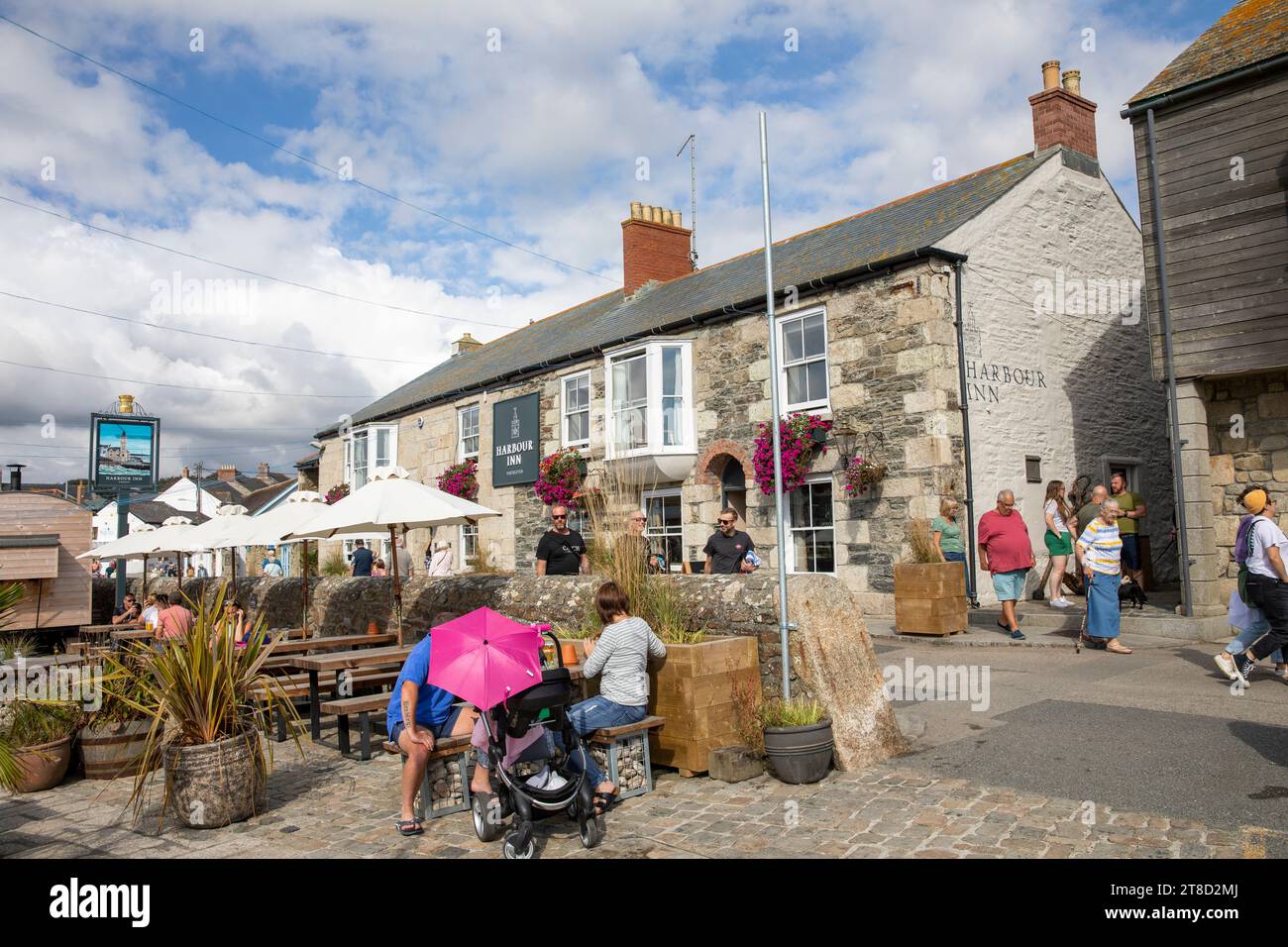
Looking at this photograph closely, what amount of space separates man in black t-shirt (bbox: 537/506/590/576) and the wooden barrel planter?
380 centimetres

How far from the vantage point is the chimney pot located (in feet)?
50.7

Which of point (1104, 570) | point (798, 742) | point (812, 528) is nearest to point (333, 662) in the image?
point (798, 742)

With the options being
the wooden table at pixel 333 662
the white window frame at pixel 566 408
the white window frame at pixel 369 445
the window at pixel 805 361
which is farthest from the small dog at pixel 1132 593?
the white window frame at pixel 369 445

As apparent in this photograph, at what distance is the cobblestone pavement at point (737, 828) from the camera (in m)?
4.45

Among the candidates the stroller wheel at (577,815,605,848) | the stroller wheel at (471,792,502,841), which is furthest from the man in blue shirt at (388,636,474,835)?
the stroller wheel at (577,815,605,848)

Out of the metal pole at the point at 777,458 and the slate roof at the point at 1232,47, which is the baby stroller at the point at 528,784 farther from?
the slate roof at the point at 1232,47

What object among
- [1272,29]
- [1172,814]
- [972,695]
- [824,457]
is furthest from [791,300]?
[1172,814]

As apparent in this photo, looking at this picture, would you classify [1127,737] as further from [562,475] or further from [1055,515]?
[562,475]

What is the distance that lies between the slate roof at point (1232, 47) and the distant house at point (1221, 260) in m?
0.02

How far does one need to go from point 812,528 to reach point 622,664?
9.75 meters

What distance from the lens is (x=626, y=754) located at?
573 cm
